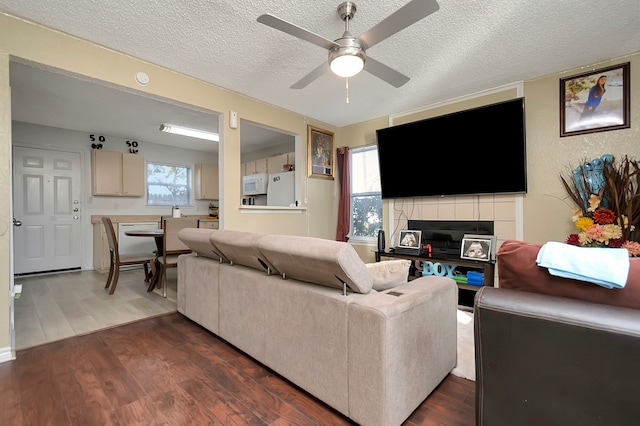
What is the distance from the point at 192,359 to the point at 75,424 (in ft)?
2.19

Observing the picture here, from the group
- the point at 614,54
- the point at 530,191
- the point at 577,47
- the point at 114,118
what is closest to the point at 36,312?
the point at 114,118

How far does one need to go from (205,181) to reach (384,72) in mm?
5111

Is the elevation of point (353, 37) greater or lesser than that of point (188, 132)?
lesser

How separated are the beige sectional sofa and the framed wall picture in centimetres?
250

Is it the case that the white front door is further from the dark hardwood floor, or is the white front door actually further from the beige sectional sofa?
the beige sectional sofa

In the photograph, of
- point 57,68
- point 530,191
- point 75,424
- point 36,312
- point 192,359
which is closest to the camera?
point 75,424

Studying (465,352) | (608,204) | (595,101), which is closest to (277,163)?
(465,352)

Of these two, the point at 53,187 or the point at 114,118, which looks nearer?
the point at 114,118

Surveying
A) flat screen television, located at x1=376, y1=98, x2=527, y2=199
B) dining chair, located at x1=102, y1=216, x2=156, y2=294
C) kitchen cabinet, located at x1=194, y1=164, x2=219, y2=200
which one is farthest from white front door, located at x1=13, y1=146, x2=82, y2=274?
flat screen television, located at x1=376, y1=98, x2=527, y2=199

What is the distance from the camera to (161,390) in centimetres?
162

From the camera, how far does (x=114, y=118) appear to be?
4.22 meters

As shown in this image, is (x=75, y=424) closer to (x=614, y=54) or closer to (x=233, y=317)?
(x=233, y=317)

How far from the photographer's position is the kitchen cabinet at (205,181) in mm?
6242

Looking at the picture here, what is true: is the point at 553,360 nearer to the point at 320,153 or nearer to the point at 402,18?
the point at 402,18
